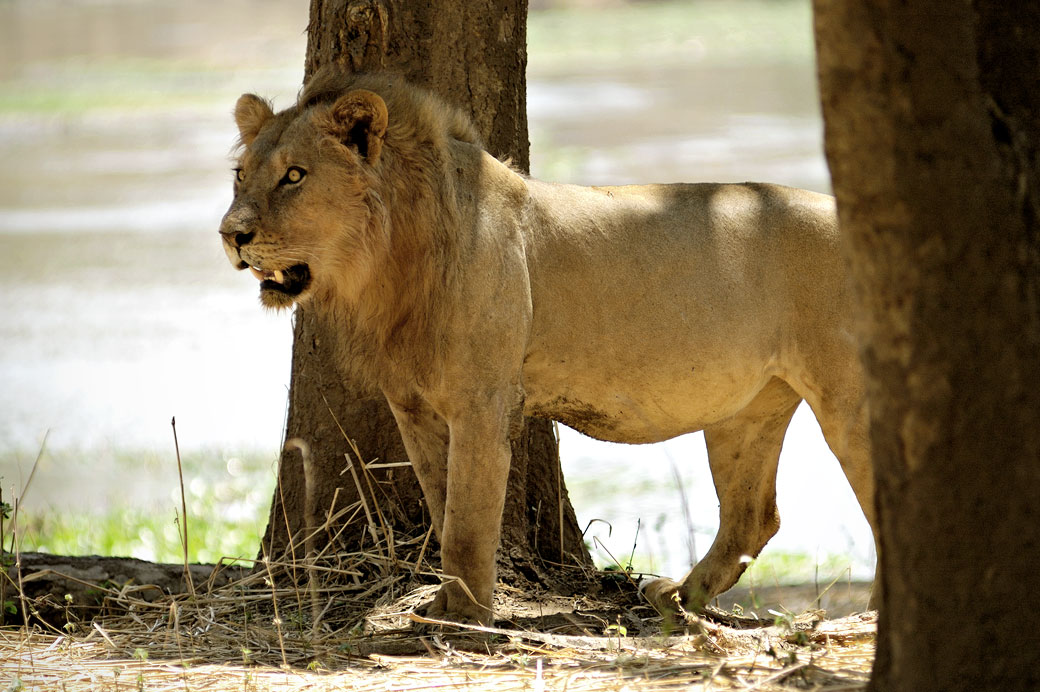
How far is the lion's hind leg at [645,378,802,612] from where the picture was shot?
5.57m

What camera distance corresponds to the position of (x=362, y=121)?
14.7ft

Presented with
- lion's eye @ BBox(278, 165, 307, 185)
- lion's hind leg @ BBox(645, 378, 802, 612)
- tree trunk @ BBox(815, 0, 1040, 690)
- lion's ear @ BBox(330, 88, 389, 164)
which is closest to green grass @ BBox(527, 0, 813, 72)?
lion's hind leg @ BBox(645, 378, 802, 612)

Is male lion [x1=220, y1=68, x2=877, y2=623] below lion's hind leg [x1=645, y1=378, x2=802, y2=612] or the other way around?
the other way around

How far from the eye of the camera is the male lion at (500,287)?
14.7 feet

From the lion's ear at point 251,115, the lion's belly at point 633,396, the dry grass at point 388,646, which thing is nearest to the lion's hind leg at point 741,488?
the dry grass at point 388,646

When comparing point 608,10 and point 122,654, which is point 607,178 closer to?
point 122,654

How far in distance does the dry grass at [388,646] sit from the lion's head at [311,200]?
1.11m

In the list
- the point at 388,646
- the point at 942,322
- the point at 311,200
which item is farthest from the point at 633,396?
the point at 942,322

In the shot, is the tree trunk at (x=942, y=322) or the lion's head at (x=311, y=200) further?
the lion's head at (x=311, y=200)

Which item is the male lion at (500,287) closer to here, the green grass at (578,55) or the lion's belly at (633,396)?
the lion's belly at (633,396)

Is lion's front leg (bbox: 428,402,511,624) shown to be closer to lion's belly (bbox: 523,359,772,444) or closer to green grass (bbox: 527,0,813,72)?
lion's belly (bbox: 523,359,772,444)

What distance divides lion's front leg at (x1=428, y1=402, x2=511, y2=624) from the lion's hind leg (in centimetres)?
110

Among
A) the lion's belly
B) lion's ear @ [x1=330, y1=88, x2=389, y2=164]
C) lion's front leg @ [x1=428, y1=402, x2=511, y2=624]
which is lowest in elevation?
lion's front leg @ [x1=428, y1=402, x2=511, y2=624]

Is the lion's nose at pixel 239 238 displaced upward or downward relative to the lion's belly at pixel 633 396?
upward
